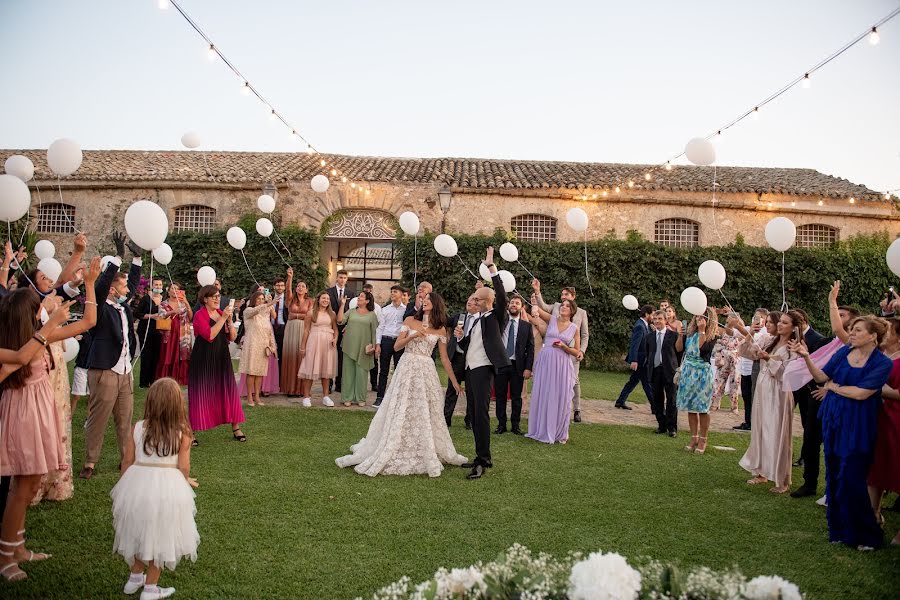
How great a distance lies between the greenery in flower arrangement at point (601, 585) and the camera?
2094 mm

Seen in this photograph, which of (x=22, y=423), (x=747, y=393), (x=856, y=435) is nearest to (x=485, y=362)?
(x=856, y=435)

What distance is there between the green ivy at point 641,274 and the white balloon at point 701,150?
902 cm

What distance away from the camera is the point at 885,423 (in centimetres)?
494

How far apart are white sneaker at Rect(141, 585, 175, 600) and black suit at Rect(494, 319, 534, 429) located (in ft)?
18.8

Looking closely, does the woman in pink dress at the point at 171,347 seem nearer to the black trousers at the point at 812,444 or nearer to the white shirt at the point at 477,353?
the white shirt at the point at 477,353

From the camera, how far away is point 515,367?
359 inches

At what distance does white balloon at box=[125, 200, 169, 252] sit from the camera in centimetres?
550

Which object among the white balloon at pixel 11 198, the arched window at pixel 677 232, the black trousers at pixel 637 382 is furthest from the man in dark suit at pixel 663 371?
the arched window at pixel 677 232

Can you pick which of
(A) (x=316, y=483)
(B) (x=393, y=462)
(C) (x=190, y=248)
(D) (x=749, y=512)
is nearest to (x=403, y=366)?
(B) (x=393, y=462)

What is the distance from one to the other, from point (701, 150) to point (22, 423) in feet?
29.7

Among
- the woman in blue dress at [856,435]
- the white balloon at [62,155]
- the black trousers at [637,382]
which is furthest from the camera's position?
the black trousers at [637,382]

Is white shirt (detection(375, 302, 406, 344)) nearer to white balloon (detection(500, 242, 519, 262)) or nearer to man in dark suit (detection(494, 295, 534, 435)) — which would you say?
man in dark suit (detection(494, 295, 534, 435))

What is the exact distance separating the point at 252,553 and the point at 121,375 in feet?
8.95

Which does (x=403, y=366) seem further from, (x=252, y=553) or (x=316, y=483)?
(x=252, y=553)
